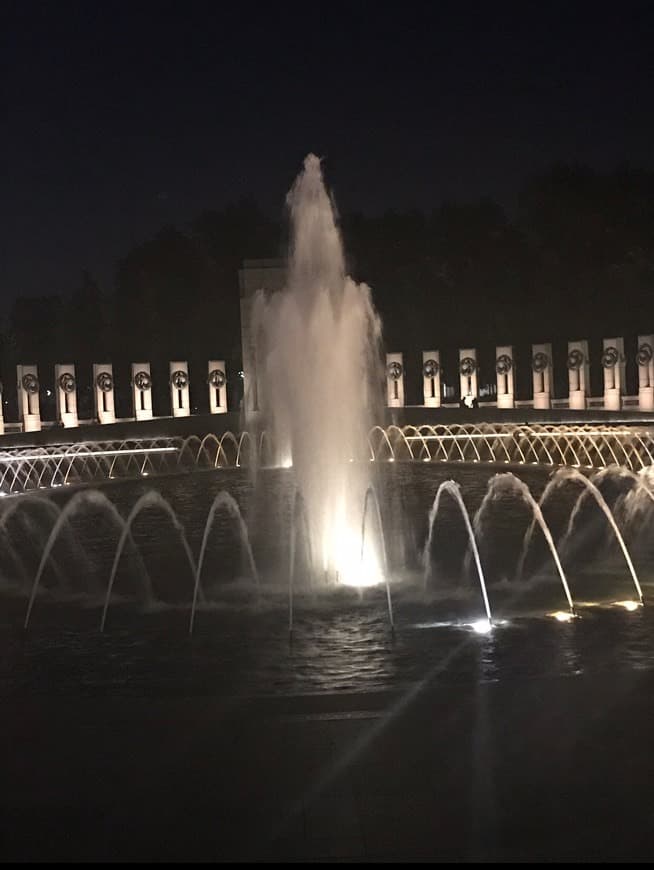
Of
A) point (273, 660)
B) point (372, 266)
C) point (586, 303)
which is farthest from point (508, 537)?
point (372, 266)

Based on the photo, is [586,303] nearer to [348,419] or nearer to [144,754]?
[348,419]

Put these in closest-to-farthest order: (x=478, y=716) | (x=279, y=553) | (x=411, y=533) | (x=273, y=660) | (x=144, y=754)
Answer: (x=144, y=754) < (x=478, y=716) < (x=273, y=660) < (x=279, y=553) < (x=411, y=533)

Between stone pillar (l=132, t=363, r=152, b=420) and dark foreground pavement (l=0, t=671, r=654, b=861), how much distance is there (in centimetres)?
3333

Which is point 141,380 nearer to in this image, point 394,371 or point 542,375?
point 394,371

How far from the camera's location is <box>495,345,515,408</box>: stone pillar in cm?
3847

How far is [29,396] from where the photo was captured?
38719 mm

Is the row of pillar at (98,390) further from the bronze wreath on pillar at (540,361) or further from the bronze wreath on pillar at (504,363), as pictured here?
the bronze wreath on pillar at (540,361)

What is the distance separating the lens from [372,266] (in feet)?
181

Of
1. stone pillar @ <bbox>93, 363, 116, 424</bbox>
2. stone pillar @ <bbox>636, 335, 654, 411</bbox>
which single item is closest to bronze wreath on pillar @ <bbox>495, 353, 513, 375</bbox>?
stone pillar @ <bbox>636, 335, 654, 411</bbox>

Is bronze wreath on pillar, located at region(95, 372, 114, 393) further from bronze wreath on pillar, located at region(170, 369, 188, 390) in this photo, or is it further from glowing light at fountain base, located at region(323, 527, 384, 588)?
glowing light at fountain base, located at region(323, 527, 384, 588)

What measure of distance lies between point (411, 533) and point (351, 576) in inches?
111

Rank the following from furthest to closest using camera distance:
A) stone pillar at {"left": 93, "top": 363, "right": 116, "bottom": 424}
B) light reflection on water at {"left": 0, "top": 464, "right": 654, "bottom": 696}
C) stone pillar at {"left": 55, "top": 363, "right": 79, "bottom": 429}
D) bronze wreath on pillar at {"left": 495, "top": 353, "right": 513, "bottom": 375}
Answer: stone pillar at {"left": 93, "top": 363, "right": 116, "bottom": 424} < stone pillar at {"left": 55, "top": 363, "right": 79, "bottom": 429} < bronze wreath on pillar at {"left": 495, "top": 353, "right": 513, "bottom": 375} < light reflection on water at {"left": 0, "top": 464, "right": 654, "bottom": 696}

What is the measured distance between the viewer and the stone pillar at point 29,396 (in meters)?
38.2

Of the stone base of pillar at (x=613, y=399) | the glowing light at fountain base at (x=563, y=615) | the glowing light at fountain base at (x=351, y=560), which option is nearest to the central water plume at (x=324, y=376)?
the glowing light at fountain base at (x=351, y=560)
